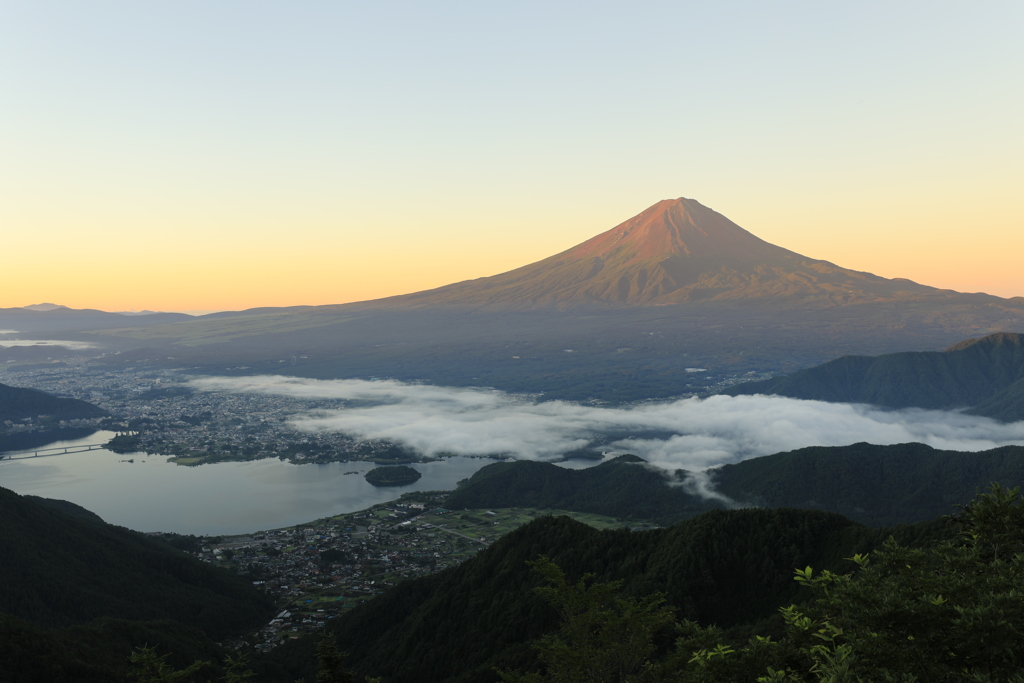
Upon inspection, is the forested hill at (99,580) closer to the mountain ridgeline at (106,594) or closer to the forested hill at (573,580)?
the mountain ridgeline at (106,594)

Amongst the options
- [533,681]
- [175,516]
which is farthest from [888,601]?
[175,516]

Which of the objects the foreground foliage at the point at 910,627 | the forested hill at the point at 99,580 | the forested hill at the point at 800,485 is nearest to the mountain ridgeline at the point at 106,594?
the forested hill at the point at 99,580

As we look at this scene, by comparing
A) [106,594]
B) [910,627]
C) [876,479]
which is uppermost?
[910,627]

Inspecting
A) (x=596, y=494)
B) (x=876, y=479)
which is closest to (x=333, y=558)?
(x=596, y=494)

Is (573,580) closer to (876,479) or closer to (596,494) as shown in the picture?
(596,494)

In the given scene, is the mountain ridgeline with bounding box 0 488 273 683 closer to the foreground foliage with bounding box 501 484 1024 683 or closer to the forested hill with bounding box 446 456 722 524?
the foreground foliage with bounding box 501 484 1024 683

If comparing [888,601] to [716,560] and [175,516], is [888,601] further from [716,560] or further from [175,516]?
[175,516]
